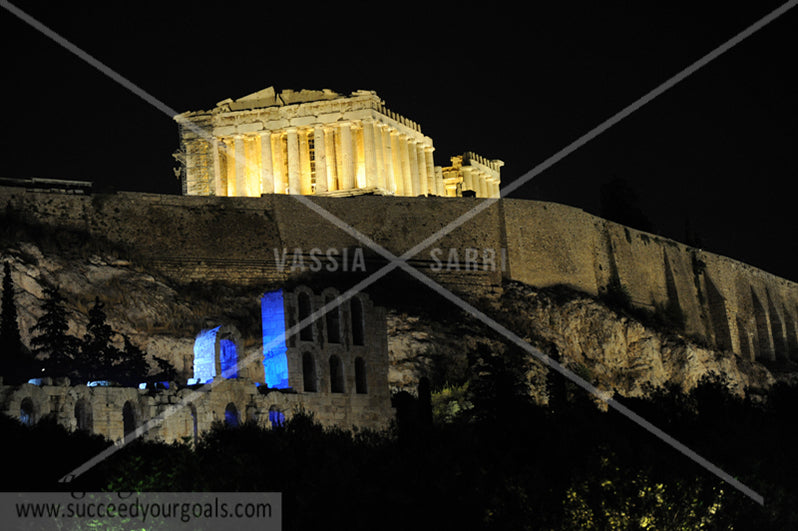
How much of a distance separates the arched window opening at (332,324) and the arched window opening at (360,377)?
2.95 feet

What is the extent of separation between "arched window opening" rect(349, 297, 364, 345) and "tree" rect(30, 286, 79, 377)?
7.94 m

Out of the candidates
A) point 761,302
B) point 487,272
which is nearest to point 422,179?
point 487,272

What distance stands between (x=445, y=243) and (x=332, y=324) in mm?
22210

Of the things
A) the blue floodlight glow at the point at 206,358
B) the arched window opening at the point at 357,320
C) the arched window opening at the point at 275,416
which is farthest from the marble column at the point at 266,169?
the arched window opening at the point at 275,416

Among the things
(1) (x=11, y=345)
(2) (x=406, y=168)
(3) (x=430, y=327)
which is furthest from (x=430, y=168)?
(1) (x=11, y=345)

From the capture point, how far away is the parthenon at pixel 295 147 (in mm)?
74938

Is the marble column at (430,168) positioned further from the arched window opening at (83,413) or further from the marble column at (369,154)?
the arched window opening at (83,413)

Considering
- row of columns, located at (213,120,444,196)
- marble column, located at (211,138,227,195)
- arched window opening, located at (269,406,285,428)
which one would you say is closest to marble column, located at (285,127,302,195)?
row of columns, located at (213,120,444,196)

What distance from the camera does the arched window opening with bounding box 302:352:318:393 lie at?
44.4m

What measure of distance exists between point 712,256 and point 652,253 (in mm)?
7870

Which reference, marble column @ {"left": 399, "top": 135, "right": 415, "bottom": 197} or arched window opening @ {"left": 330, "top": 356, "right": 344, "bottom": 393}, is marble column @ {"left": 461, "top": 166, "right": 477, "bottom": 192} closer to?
marble column @ {"left": 399, "top": 135, "right": 415, "bottom": 197}

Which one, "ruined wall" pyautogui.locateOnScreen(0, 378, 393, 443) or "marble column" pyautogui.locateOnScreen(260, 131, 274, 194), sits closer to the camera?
"ruined wall" pyautogui.locateOnScreen(0, 378, 393, 443)

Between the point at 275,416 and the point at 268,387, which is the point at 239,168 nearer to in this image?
the point at 268,387

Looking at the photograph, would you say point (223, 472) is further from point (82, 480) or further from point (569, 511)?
point (569, 511)
